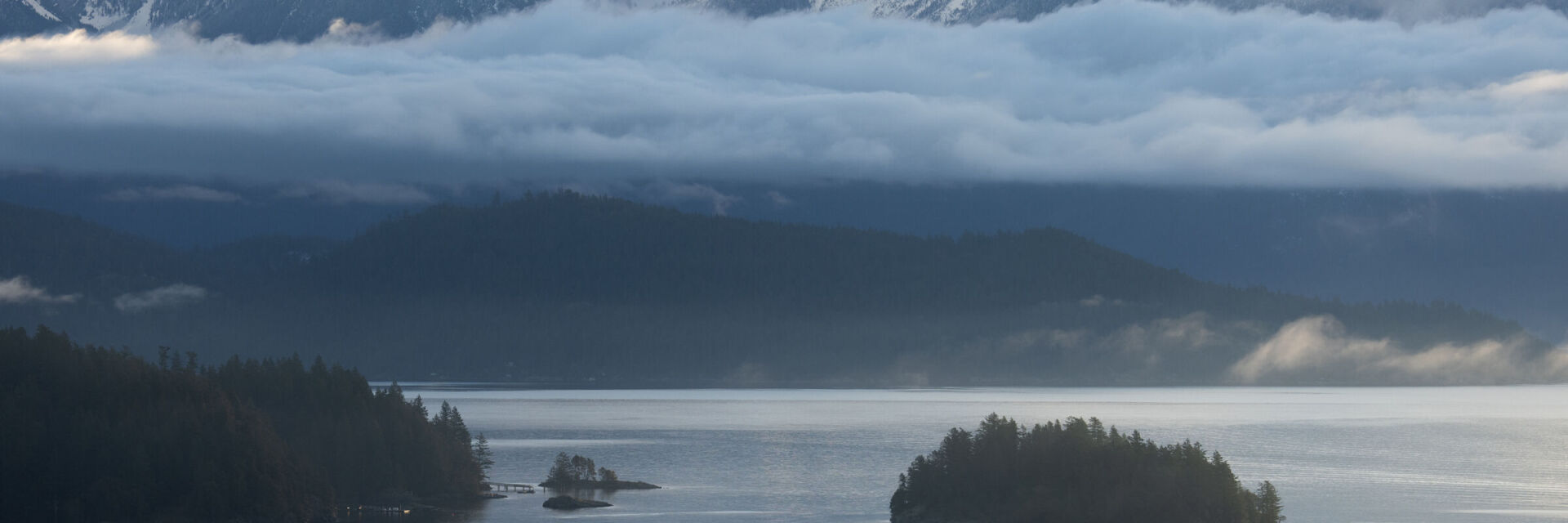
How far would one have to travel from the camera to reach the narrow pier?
177 m

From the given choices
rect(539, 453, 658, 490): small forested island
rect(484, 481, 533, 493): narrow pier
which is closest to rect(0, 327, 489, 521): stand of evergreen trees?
rect(484, 481, 533, 493): narrow pier

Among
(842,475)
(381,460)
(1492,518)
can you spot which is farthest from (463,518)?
(1492,518)

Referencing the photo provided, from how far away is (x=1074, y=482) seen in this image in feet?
427

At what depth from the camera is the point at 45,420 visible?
14088 cm

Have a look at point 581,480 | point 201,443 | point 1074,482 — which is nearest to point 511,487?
point 581,480

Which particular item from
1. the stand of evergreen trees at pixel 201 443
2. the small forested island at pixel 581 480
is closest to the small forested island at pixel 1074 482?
the small forested island at pixel 581 480

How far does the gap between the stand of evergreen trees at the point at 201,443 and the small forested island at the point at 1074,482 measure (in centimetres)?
4719

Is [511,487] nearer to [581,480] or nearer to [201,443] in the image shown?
[581,480]

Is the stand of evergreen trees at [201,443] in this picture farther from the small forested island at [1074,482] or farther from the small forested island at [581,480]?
the small forested island at [1074,482]

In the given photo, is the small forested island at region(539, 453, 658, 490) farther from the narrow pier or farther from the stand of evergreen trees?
the stand of evergreen trees

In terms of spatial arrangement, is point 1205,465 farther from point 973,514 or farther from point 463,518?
point 463,518

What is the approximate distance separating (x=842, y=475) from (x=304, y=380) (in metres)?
58.0

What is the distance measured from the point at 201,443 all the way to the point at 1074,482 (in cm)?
6488

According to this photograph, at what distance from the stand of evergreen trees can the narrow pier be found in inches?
186
